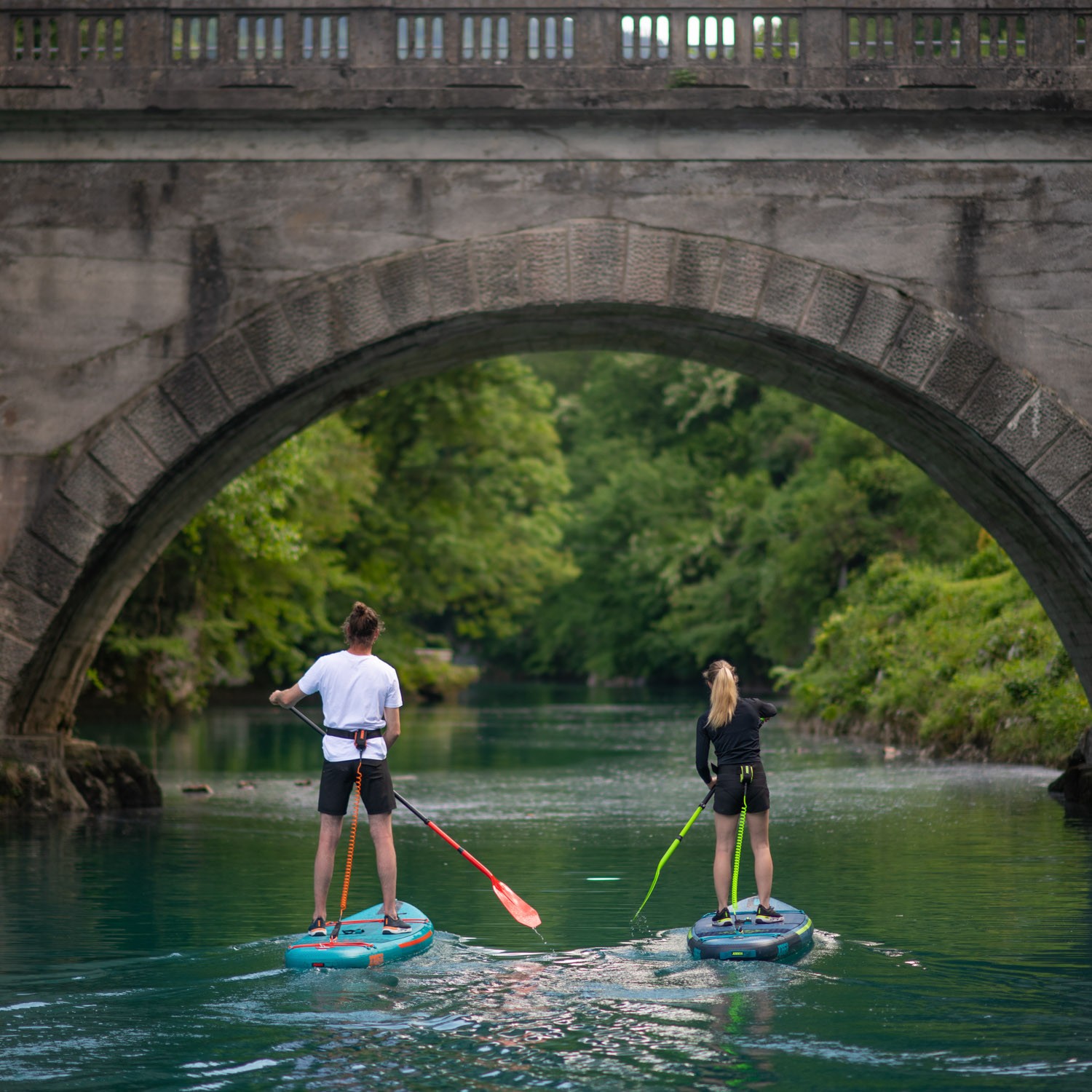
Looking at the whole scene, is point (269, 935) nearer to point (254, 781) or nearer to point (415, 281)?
point (415, 281)

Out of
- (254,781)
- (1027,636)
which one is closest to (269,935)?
(254,781)

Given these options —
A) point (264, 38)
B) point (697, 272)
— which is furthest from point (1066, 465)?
point (264, 38)

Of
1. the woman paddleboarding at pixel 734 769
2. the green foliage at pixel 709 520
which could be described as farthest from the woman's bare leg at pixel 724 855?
the green foliage at pixel 709 520

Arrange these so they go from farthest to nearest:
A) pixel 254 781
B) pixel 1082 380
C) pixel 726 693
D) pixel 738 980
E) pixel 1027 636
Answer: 1. pixel 1027 636
2. pixel 254 781
3. pixel 1082 380
4. pixel 726 693
5. pixel 738 980

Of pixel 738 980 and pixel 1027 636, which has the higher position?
pixel 1027 636

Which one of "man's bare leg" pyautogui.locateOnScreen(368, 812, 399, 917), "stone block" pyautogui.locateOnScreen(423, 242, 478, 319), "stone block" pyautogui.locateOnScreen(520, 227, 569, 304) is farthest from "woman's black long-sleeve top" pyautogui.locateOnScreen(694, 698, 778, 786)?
"stone block" pyautogui.locateOnScreen(423, 242, 478, 319)

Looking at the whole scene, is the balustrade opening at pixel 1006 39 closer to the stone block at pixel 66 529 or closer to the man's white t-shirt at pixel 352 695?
the man's white t-shirt at pixel 352 695

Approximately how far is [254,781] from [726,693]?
37.4 ft

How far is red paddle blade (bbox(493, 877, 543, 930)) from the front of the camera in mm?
8906

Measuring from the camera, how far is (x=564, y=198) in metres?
12.5

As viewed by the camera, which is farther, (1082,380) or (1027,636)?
(1027,636)

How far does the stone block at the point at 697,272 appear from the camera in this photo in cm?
1239

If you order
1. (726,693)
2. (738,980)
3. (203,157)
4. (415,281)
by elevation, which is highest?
(203,157)

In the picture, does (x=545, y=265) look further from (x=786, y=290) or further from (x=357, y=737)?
(x=357, y=737)
